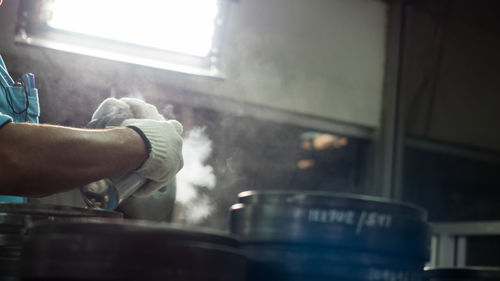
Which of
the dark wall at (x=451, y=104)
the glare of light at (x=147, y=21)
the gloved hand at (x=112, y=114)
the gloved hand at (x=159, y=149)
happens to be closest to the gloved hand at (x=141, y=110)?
the gloved hand at (x=112, y=114)

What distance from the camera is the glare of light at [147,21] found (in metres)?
2.42

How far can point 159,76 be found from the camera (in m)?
2.61

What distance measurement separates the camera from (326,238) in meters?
0.65

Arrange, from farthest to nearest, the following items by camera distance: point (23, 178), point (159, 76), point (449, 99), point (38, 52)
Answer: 1. point (449, 99)
2. point (159, 76)
3. point (38, 52)
4. point (23, 178)

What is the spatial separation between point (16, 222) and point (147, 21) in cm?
190

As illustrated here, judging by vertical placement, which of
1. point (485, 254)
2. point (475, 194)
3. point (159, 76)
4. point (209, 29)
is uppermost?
point (209, 29)

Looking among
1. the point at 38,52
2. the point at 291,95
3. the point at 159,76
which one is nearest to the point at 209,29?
the point at 159,76

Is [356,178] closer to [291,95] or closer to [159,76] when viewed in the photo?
[291,95]

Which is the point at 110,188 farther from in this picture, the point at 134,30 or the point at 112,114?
the point at 134,30

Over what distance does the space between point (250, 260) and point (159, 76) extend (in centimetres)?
201

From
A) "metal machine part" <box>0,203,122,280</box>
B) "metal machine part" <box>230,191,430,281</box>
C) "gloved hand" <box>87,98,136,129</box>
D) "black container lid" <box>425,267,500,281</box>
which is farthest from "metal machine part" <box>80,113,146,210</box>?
"black container lid" <box>425,267,500,281</box>

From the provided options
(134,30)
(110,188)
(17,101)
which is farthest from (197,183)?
(110,188)

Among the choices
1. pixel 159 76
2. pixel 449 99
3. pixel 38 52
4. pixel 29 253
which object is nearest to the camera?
pixel 29 253

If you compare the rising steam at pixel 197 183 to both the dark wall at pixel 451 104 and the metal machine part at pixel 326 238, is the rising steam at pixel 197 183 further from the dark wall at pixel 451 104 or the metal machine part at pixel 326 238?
the metal machine part at pixel 326 238
